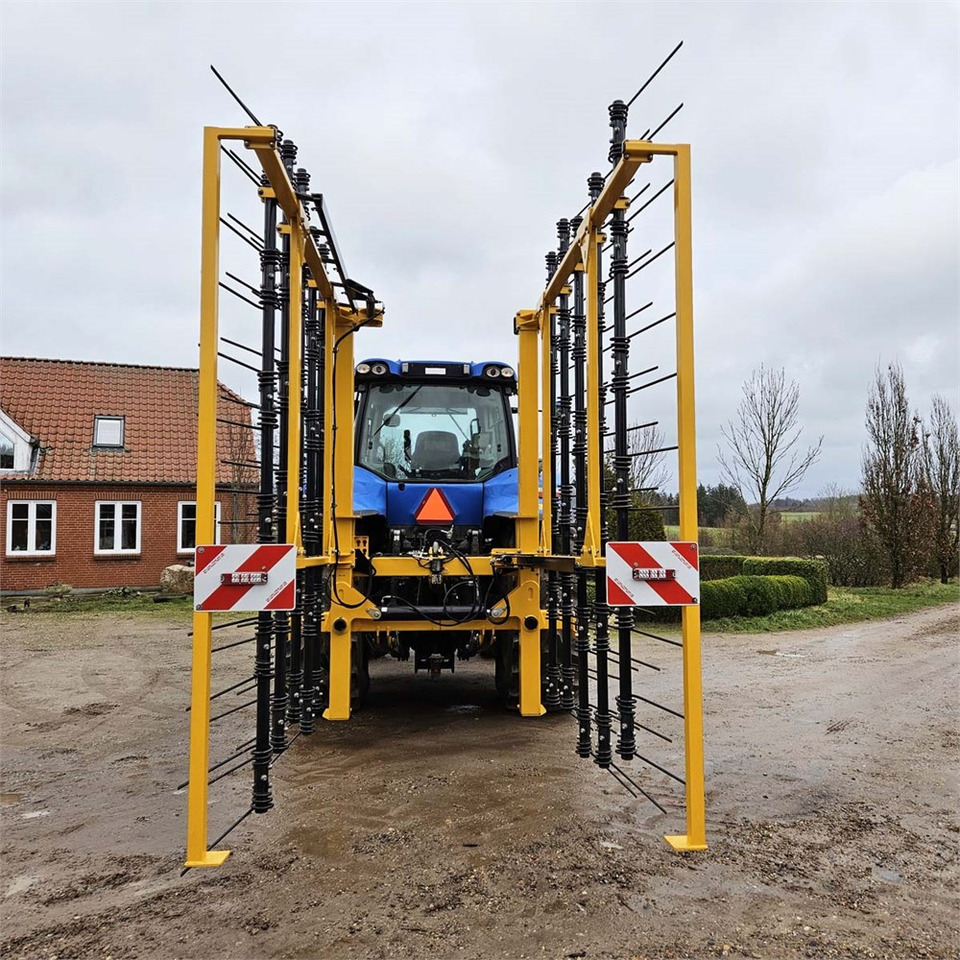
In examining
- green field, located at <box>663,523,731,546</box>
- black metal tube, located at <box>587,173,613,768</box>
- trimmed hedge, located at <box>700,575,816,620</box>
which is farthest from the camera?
green field, located at <box>663,523,731,546</box>

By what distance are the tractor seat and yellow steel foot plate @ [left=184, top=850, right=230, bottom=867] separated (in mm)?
3566

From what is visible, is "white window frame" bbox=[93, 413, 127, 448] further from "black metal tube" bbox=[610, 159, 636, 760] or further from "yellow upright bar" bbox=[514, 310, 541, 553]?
"black metal tube" bbox=[610, 159, 636, 760]

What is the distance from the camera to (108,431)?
20219 mm

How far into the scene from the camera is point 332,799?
448 cm

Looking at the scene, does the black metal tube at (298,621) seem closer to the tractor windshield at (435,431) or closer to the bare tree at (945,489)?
the tractor windshield at (435,431)

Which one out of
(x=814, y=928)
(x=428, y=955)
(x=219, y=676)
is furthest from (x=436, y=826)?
(x=219, y=676)

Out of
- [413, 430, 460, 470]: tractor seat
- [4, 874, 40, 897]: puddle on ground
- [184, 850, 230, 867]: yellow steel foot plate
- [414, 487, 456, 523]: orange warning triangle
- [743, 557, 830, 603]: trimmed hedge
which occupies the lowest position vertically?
[4, 874, 40, 897]: puddle on ground

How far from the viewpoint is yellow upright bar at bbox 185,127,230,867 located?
3.22m

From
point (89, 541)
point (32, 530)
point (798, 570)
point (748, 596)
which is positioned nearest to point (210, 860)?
point (748, 596)

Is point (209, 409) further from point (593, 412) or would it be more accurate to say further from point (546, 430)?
point (546, 430)

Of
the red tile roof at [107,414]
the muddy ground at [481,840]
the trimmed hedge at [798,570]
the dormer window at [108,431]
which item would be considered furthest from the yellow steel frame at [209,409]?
the dormer window at [108,431]

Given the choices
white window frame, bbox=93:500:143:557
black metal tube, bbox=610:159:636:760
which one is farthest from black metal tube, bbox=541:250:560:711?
white window frame, bbox=93:500:143:557

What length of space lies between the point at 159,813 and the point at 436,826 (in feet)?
5.03

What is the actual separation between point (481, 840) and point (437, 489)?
9.05 ft
